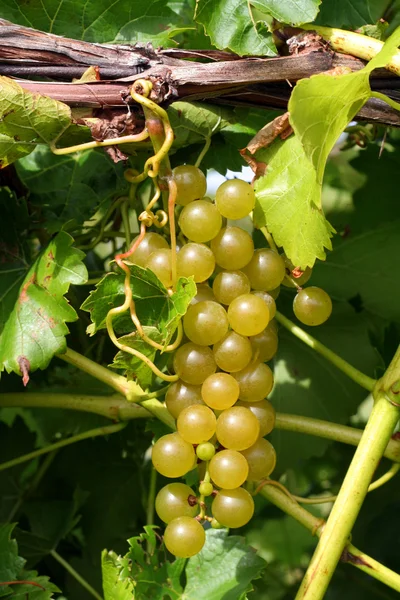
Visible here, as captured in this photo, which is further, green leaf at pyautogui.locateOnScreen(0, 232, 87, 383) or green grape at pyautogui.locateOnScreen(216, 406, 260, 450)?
green leaf at pyautogui.locateOnScreen(0, 232, 87, 383)

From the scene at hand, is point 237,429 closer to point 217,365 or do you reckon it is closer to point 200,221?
point 217,365

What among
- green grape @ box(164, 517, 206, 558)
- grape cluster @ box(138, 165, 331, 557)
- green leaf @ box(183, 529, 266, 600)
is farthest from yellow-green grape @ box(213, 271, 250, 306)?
green leaf @ box(183, 529, 266, 600)

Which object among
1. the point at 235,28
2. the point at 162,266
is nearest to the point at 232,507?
the point at 162,266

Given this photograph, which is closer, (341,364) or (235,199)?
(235,199)

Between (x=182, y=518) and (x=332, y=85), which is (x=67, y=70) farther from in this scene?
(x=182, y=518)

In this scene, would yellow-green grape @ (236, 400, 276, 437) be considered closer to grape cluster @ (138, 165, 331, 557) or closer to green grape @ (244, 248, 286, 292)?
grape cluster @ (138, 165, 331, 557)

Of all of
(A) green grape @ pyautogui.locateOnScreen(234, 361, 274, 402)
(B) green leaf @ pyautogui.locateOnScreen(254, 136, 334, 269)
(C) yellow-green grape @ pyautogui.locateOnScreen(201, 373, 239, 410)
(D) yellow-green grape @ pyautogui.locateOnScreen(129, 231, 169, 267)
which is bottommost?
(A) green grape @ pyautogui.locateOnScreen(234, 361, 274, 402)

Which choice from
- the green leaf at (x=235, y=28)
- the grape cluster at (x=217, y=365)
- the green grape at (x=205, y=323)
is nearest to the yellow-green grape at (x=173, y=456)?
the grape cluster at (x=217, y=365)
